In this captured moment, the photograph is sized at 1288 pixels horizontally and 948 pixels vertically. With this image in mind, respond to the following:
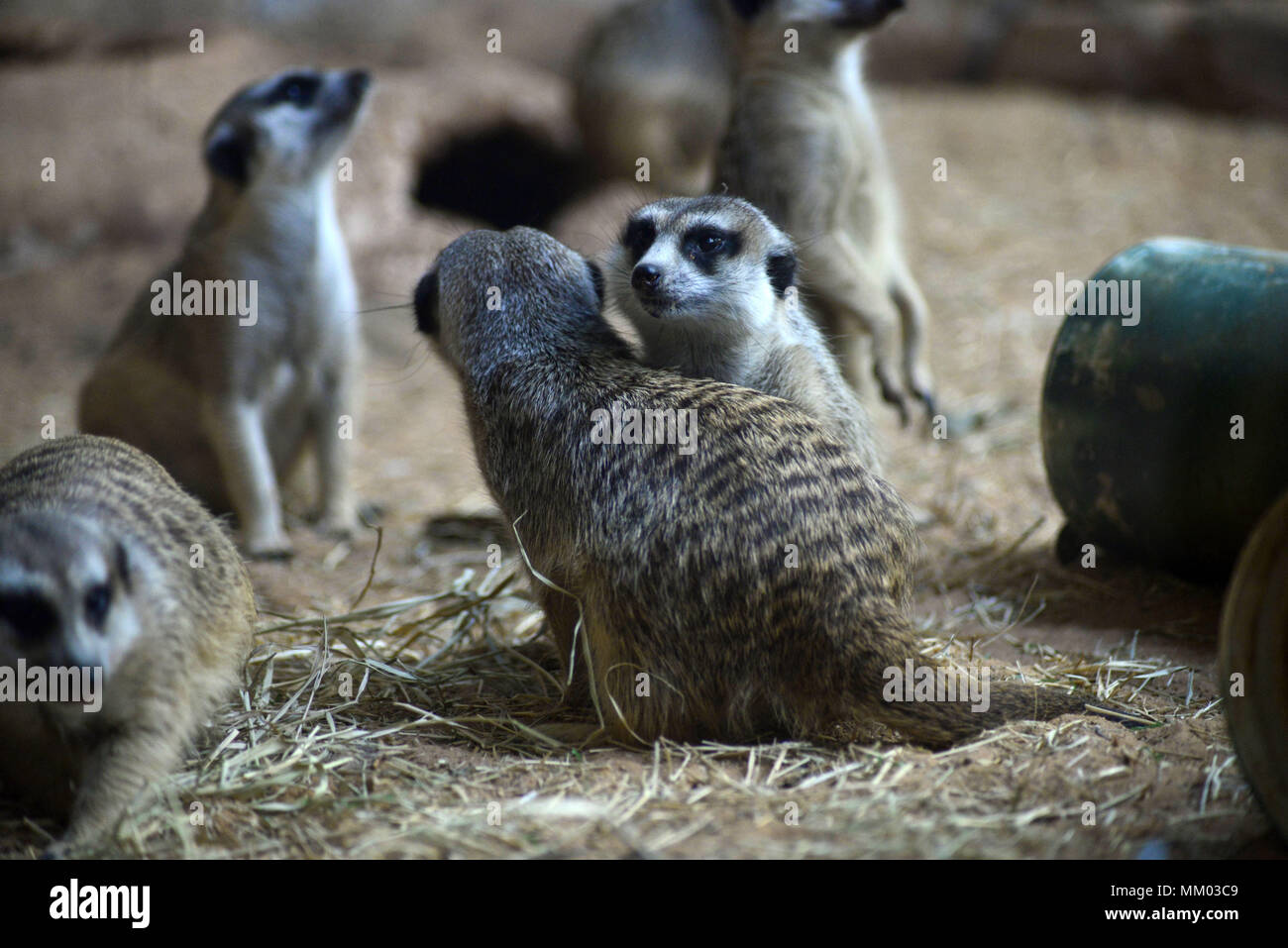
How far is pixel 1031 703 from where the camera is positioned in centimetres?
280

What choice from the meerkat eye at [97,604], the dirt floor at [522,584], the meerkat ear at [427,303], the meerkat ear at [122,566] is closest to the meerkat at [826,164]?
the dirt floor at [522,584]

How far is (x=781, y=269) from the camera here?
346cm

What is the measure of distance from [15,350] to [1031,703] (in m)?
6.65

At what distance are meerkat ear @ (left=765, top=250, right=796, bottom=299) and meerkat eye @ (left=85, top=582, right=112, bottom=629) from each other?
2038 mm

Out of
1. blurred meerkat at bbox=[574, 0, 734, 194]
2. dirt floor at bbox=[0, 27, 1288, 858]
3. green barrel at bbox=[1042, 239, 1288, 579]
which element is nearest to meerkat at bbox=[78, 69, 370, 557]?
dirt floor at bbox=[0, 27, 1288, 858]

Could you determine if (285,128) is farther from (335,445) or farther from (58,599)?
(58,599)

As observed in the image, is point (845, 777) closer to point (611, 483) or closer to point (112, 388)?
point (611, 483)

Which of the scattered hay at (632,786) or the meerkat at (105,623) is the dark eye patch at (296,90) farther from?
the scattered hay at (632,786)

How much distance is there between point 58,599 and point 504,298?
1396mm

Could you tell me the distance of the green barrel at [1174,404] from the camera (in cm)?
333
